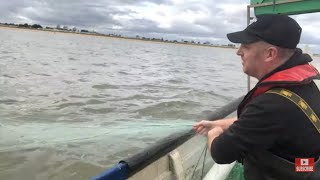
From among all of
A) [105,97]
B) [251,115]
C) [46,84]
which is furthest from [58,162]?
[46,84]

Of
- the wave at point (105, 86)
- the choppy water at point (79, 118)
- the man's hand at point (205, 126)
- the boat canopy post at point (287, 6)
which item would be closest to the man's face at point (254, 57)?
the man's hand at point (205, 126)

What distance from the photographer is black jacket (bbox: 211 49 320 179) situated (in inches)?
94.2

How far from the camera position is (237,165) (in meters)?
5.63

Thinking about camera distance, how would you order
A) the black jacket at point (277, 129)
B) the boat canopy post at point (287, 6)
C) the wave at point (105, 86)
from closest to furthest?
the black jacket at point (277, 129) < the boat canopy post at point (287, 6) < the wave at point (105, 86)

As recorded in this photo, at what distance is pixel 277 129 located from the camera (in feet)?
7.89

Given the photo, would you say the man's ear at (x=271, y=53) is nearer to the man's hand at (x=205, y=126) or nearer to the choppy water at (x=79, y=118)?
the man's hand at (x=205, y=126)

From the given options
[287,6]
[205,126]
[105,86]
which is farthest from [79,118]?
[205,126]

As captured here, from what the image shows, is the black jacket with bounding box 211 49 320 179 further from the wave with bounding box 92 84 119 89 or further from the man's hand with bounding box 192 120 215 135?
the wave with bounding box 92 84 119 89

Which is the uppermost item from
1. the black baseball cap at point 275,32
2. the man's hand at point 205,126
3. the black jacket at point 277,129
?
the black baseball cap at point 275,32

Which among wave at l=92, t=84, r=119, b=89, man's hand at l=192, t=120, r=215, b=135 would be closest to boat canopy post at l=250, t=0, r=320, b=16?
man's hand at l=192, t=120, r=215, b=135

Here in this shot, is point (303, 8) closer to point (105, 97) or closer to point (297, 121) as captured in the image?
point (297, 121)

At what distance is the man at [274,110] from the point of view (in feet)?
7.90

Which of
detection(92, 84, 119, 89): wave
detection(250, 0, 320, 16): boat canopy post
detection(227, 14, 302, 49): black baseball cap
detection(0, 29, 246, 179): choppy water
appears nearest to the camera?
detection(227, 14, 302, 49): black baseball cap

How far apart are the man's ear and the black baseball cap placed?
0.04m
